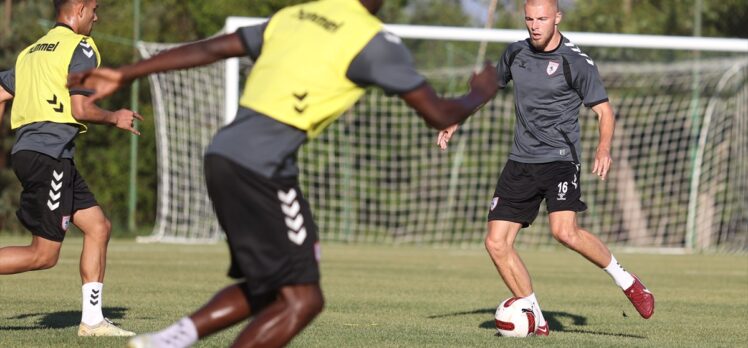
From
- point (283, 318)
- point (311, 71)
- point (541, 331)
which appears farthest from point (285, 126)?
point (541, 331)

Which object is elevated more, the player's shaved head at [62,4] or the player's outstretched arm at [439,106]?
the player's shaved head at [62,4]

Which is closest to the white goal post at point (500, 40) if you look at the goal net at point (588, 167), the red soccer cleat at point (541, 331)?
the goal net at point (588, 167)

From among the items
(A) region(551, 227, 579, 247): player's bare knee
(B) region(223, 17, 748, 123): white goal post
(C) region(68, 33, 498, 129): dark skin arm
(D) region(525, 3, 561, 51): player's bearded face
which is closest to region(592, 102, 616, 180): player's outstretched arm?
(A) region(551, 227, 579, 247): player's bare knee

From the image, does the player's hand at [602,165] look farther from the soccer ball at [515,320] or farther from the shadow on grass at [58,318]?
the shadow on grass at [58,318]

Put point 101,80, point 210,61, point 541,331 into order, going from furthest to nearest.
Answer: point 541,331 < point 210,61 < point 101,80

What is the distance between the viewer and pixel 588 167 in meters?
27.0

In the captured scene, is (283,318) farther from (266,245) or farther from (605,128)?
(605,128)

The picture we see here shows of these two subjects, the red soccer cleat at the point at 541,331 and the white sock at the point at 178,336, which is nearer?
the white sock at the point at 178,336

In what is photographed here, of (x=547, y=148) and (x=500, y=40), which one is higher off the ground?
(x=547, y=148)

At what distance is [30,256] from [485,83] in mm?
3586

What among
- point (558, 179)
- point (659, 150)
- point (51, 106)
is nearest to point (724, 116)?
point (659, 150)

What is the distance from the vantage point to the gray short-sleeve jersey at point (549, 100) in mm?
9148

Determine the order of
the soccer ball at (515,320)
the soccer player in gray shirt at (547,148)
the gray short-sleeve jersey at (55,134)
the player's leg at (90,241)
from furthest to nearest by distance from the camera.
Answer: the soccer player in gray shirt at (547,148)
the soccer ball at (515,320)
the player's leg at (90,241)
the gray short-sleeve jersey at (55,134)

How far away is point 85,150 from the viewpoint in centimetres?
2781
